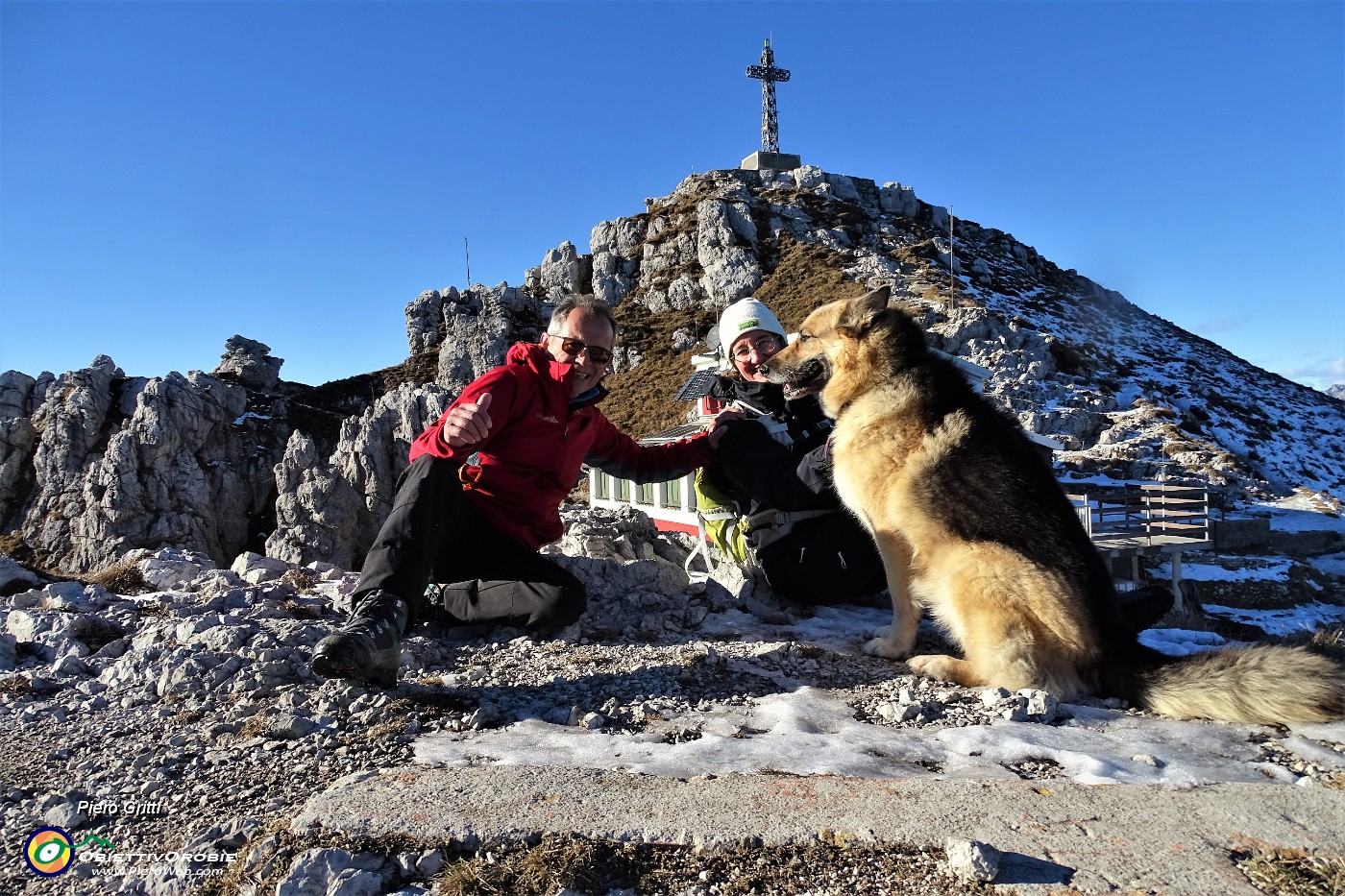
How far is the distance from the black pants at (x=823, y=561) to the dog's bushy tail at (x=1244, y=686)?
176cm

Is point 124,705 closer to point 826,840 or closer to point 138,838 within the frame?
point 138,838

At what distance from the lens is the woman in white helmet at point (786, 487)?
15.3 feet

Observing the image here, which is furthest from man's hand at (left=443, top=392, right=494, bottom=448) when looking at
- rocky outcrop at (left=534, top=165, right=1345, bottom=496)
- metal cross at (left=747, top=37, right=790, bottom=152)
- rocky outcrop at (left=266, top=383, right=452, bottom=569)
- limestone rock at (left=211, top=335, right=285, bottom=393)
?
metal cross at (left=747, top=37, right=790, bottom=152)

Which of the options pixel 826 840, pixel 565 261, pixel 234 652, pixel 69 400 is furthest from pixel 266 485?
pixel 826 840

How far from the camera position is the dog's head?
13.7 feet

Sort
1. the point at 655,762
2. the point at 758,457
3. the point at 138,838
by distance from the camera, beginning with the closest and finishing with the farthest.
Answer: the point at 138,838, the point at 655,762, the point at 758,457

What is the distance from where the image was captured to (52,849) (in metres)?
2.09

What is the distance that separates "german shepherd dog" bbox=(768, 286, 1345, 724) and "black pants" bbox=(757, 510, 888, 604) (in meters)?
0.65

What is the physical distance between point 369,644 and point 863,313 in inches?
135

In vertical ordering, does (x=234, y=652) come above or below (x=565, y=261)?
below

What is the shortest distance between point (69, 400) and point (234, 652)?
1777 inches

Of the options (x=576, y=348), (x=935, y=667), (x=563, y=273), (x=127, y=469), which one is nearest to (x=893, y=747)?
(x=935, y=667)

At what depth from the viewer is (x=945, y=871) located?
1774 millimetres

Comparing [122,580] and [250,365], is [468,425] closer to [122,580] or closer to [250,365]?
[122,580]
